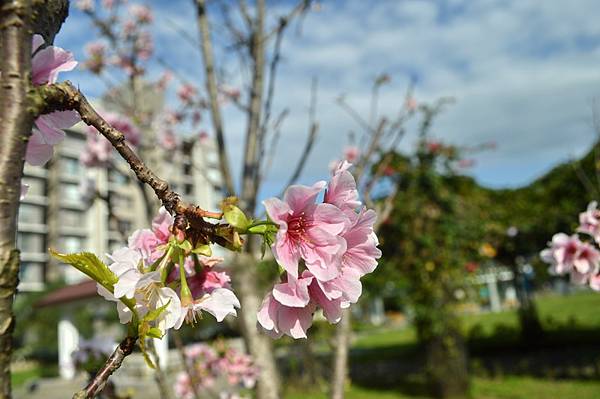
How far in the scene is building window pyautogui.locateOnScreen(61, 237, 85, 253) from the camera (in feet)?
109

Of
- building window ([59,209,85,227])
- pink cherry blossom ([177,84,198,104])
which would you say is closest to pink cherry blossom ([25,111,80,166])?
pink cherry blossom ([177,84,198,104])

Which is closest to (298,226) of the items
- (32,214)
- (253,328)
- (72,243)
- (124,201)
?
(253,328)

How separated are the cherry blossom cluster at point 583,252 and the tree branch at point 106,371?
1.67 metres

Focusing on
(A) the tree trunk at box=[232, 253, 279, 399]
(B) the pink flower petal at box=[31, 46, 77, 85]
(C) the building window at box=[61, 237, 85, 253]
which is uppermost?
(C) the building window at box=[61, 237, 85, 253]

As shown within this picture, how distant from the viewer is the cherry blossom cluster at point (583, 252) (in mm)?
1791

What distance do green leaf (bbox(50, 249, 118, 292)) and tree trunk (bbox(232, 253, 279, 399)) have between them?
1.28m

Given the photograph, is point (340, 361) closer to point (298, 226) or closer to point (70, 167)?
point (298, 226)

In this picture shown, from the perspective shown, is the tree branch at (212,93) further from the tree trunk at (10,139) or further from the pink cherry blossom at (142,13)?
the pink cherry blossom at (142,13)

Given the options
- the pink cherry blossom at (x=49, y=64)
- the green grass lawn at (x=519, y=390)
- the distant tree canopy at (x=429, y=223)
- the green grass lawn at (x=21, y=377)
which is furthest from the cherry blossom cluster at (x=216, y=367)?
the green grass lawn at (x=21, y=377)

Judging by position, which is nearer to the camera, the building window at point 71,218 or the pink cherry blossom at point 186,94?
the pink cherry blossom at point 186,94

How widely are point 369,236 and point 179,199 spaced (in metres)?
0.27

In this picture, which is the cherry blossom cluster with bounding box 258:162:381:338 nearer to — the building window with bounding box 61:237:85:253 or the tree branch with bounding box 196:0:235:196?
the tree branch with bounding box 196:0:235:196

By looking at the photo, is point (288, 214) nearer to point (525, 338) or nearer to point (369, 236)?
point (369, 236)

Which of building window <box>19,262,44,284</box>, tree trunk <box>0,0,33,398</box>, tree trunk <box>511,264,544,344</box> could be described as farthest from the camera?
building window <box>19,262,44,284</box>
